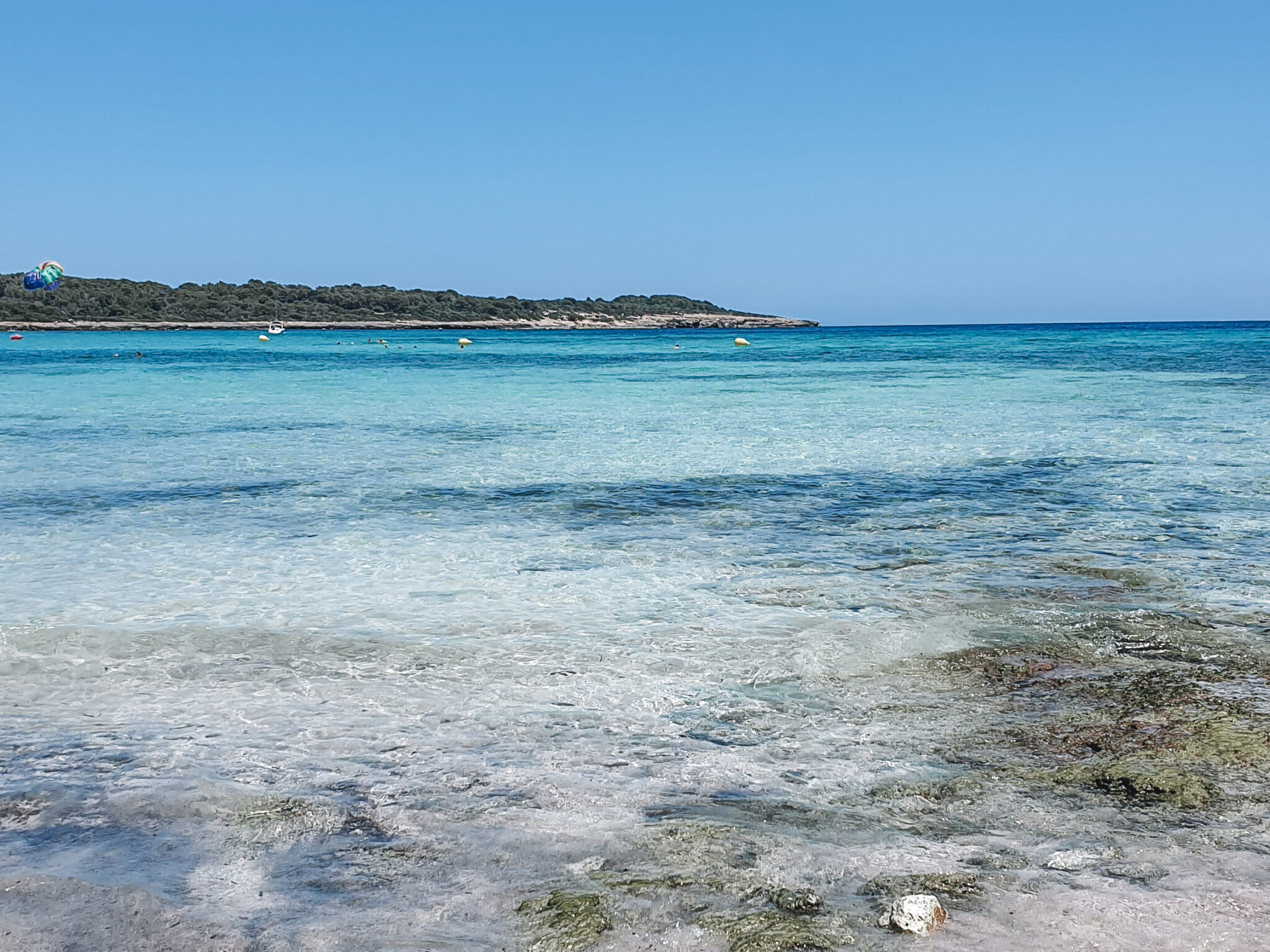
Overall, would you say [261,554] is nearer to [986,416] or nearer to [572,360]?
[986,416]

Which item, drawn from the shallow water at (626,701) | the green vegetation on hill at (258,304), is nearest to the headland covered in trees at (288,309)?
the green vegetation on hill at (258,304)

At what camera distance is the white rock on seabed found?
276 centimetres

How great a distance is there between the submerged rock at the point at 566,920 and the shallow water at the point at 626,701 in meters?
0.01

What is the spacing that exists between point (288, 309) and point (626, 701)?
131 meters

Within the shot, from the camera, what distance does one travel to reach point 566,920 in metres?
2.87

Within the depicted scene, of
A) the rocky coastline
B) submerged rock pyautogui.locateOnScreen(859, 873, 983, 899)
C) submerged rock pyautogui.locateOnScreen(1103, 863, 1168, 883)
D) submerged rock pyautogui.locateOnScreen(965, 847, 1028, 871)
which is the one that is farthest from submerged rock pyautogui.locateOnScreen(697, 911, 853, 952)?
the rocky coastline

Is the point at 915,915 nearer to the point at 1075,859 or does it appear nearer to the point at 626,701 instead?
the point at 1075,859

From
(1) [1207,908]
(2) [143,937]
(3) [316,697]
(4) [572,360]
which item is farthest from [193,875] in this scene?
(4) [572,360]


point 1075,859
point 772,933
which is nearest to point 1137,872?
point 1075,859

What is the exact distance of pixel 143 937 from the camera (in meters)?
2.78

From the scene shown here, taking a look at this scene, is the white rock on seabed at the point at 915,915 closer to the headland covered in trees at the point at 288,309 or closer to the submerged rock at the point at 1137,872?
the submerged rock at the point at 1137,872

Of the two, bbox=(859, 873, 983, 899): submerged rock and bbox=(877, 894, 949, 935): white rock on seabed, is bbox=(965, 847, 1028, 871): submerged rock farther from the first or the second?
bbox=(877, 894, 949, 935): white rock on seabed

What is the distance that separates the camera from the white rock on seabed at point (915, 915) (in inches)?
109

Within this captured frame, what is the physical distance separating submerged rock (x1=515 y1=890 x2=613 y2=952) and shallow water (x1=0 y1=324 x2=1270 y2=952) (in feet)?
0.04
